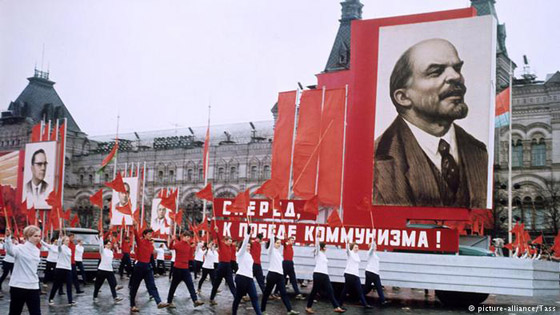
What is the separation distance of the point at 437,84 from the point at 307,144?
544 cm

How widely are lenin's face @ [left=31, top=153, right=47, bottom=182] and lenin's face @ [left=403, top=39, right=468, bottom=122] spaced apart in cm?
1936

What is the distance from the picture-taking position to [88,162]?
236ft

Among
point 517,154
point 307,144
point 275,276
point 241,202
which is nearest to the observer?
point 275,276

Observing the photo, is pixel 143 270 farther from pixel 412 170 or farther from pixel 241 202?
pixel 412 170

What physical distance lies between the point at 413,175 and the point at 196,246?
10328mm

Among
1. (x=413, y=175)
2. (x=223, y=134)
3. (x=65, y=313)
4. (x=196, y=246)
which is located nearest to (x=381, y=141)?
(x=413, y=175)

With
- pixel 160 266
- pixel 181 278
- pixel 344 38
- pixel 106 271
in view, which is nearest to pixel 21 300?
pixel 181 278

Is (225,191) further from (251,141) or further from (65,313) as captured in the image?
(65,313)

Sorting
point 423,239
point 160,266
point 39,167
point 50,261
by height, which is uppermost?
point 39,167

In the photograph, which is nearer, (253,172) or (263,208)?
(263,208)

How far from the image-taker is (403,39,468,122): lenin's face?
21.7 metres

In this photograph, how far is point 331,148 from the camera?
2442cm

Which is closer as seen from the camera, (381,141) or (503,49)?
(381,141)

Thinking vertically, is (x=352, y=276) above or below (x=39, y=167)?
below
